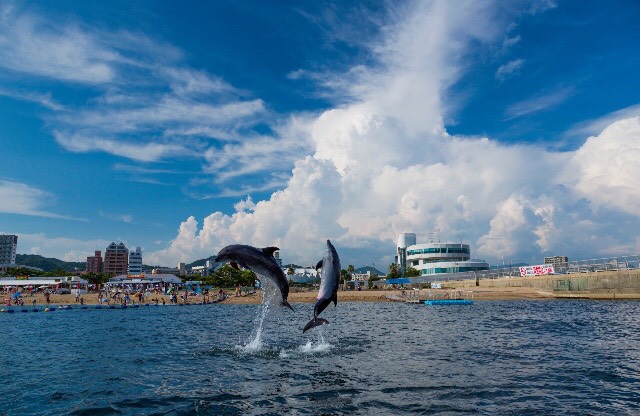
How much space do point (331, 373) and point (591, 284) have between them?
8745 cm

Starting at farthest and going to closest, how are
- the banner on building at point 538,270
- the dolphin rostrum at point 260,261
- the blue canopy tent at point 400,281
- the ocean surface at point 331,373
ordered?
the blue canopy tent at point 400,281, the banner on building at point 538,270, the dolphin rostrum at point 260,261, the ocean surface at point 331,373

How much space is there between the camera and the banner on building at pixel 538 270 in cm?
10530

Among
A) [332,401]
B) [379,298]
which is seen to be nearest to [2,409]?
[332,401]

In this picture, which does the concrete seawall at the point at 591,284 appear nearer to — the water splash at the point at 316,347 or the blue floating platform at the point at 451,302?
the blue floating platform at the point at 451,302

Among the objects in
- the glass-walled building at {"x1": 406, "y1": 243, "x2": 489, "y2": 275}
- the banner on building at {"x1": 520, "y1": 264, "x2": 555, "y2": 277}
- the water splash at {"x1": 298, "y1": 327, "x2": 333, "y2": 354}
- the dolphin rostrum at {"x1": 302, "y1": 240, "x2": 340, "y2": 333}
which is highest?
the glass-walled building at {"x1": 406, "y1": 243, "x2": 489, "y2": 275}

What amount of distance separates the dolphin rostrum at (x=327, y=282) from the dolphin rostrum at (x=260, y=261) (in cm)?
176

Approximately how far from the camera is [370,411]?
15.5 metres

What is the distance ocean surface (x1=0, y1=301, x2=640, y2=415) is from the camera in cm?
1648

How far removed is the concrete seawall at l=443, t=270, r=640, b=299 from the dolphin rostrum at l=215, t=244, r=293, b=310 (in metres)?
84.4

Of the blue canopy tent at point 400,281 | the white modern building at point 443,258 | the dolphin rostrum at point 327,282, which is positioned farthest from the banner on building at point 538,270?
the dolphin rostrum at point 327,282

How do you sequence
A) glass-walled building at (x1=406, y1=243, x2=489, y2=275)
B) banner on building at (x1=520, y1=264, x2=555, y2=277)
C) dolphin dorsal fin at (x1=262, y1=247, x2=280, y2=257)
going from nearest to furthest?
dolphin dorsal fin at (x1=262, y1=247, x2=280, y2=257)
banner on building at (x1=520, y1=264, x2=555, y2=277)
glass-walled building at (x1=406, y1=243, x2=489, y2=275)

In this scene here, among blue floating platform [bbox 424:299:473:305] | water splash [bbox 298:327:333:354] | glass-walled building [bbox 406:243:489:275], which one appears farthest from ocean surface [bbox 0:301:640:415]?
glass-walled building [bbox 406:243:489:275]

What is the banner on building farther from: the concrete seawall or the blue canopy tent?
the blue canopy tent

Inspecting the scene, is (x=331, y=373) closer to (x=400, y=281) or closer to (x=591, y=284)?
(x=591, y=284)
